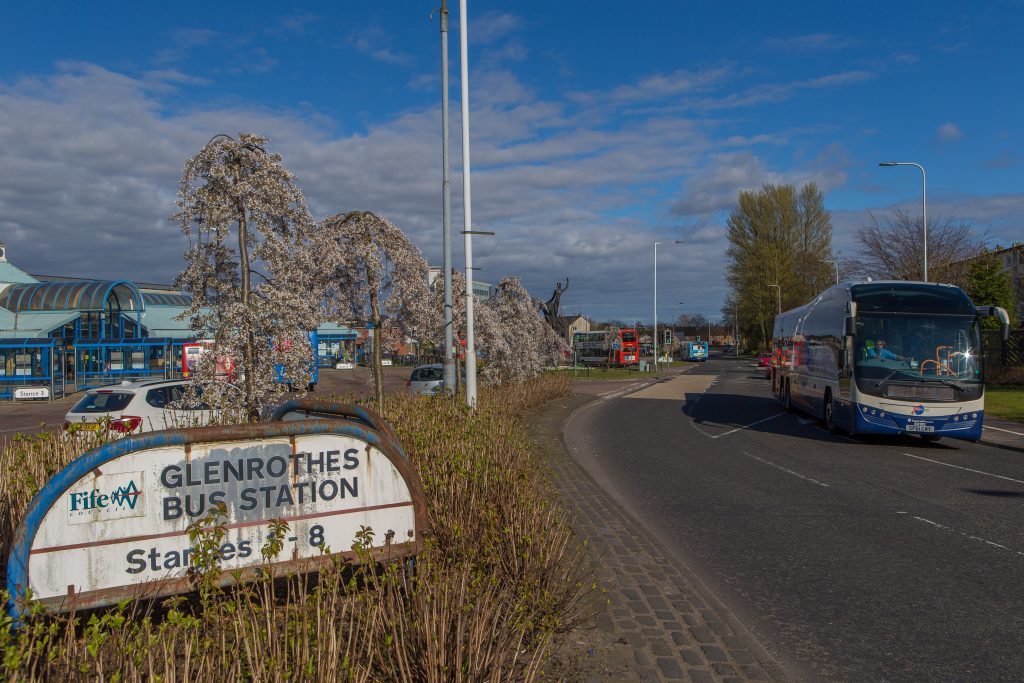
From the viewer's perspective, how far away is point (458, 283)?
22688mm

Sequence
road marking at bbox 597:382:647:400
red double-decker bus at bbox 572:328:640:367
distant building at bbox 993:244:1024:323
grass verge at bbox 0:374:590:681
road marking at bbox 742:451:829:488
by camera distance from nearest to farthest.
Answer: grass verge at bbox 0:374:590:681 < road marking at bbox 742:451:829:488 < road marking at bbox 597:382:647:400 < distant building at bbox 993:244:1024:323 < red double-decker bus at bbox 572:328:640:367

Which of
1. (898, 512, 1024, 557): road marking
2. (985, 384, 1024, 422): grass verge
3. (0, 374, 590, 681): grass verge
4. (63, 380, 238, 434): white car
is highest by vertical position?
(63, 380, 238, 434): white car

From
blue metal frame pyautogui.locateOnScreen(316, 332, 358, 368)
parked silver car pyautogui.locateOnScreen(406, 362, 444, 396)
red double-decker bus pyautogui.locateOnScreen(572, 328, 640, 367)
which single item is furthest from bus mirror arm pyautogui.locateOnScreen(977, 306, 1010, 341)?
blue metal frame pyautogui.locateOnScreen(316, 332, 358, 368)

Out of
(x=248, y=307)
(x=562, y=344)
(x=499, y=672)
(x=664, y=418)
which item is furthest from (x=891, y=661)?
(x=562, y=344)

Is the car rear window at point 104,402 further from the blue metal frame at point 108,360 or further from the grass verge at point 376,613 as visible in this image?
the blue metal frame at point 108,360

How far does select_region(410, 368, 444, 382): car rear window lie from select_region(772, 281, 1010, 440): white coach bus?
12.3 m

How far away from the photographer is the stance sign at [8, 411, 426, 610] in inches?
143

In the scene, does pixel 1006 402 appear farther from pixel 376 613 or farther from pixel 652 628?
pixel 376 613

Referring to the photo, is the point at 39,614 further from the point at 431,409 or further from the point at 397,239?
the point at 397,239

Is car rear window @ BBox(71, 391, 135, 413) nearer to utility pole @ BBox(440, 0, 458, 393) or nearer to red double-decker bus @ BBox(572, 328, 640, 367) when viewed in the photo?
utility pole @ BBox(440, 0, 458, 393)

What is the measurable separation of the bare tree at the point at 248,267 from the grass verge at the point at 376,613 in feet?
Result: 6.45

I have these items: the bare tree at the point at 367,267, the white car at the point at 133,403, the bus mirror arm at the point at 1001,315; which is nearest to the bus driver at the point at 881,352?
the bus mirror arm at the point at 1001,315

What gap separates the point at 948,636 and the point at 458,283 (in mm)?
18398

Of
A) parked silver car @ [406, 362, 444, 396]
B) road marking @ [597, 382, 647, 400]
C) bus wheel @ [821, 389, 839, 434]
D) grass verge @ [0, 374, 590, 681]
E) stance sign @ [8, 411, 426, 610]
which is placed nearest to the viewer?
grass verge @ [0, 374, 590, 681]
